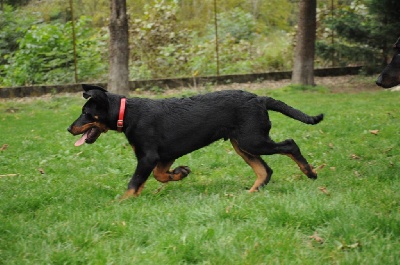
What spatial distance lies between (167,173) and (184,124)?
26.9 inches

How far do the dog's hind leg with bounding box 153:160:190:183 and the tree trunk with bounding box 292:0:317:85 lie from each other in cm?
1046

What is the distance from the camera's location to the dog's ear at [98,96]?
19.4 feet

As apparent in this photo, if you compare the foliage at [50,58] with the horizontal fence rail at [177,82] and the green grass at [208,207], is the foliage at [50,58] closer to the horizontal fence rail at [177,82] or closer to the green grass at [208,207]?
the horizontal fence rail at [177,82]

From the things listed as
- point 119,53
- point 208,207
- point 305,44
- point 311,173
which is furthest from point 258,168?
point 305,44

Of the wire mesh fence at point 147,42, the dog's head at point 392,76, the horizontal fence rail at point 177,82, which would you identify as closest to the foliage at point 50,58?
the wire mesh fence at point 147,42

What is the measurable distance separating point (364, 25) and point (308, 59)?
237 centimetres

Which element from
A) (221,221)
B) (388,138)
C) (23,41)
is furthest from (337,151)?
(23,41)

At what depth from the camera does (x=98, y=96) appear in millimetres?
5918

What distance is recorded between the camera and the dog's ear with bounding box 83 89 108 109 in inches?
233

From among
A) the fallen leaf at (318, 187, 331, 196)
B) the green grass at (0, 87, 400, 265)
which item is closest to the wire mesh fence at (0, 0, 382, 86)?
the green grass at (0, 87, 400, 265)

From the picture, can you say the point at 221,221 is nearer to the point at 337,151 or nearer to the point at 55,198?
the point at 55,198

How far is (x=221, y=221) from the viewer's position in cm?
453

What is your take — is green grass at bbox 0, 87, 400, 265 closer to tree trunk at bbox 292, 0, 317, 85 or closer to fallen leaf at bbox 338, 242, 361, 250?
fallen leaf at bbox 338, 242, 361, 250

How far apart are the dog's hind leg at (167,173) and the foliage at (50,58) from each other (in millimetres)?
10536
